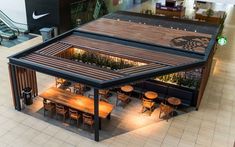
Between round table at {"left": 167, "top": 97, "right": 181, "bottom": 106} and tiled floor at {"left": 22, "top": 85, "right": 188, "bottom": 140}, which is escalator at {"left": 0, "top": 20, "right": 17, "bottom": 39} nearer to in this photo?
tiled floor at {"left": 22, "top": 85, "right": 188, "bottom": 140}

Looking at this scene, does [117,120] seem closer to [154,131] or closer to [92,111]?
[92,111]

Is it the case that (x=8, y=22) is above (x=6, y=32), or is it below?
above

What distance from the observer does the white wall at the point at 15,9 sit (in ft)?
67.3

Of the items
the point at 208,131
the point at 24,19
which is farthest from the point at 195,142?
the point at 24,19

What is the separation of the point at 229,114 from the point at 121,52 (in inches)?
215

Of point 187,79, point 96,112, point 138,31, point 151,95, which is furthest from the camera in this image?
point 138,31

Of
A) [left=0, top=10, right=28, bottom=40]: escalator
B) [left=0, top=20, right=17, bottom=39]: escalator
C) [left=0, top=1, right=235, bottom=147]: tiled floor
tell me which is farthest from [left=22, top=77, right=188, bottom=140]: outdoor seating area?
[left=0, top=10, right=28, bottom=40]: escalator

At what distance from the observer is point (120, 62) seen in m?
13.2

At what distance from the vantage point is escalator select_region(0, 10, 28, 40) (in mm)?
19945

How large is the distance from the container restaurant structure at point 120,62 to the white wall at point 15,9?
7756 mm

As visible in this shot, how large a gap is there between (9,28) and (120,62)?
1144 cm

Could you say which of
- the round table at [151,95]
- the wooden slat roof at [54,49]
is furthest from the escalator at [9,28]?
the round table at [151,95]

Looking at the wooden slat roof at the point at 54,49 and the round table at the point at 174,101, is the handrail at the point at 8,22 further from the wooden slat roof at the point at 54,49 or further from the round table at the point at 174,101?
the round table at the point at 174,101

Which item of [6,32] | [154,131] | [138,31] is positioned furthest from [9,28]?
[154,131]
